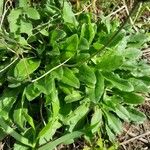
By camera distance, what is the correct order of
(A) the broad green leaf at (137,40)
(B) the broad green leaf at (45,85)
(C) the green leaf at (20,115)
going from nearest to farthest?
(B) the broad green leaf at (45,85) < (C) the green leaf at (20,115) < (A) the broad green leaf at (137,40)

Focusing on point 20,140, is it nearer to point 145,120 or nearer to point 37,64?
point 37,64

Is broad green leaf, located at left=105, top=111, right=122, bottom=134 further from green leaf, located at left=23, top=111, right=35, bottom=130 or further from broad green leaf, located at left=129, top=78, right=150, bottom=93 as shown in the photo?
green leaf, located at left=23, top=111, right=35, bottom=130

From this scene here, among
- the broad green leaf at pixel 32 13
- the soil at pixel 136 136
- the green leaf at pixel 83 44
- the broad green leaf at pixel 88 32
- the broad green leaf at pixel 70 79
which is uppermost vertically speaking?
the broad green leaf at pixel 32 13

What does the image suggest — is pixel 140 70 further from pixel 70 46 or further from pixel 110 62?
pixel 70 46

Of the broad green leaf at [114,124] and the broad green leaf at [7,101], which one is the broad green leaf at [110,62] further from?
the broad green leaf at [7,101]

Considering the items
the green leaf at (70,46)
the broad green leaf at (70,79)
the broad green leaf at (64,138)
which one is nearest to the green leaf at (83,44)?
the green leaf at (70,46)

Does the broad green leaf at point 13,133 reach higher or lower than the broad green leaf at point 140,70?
lower
